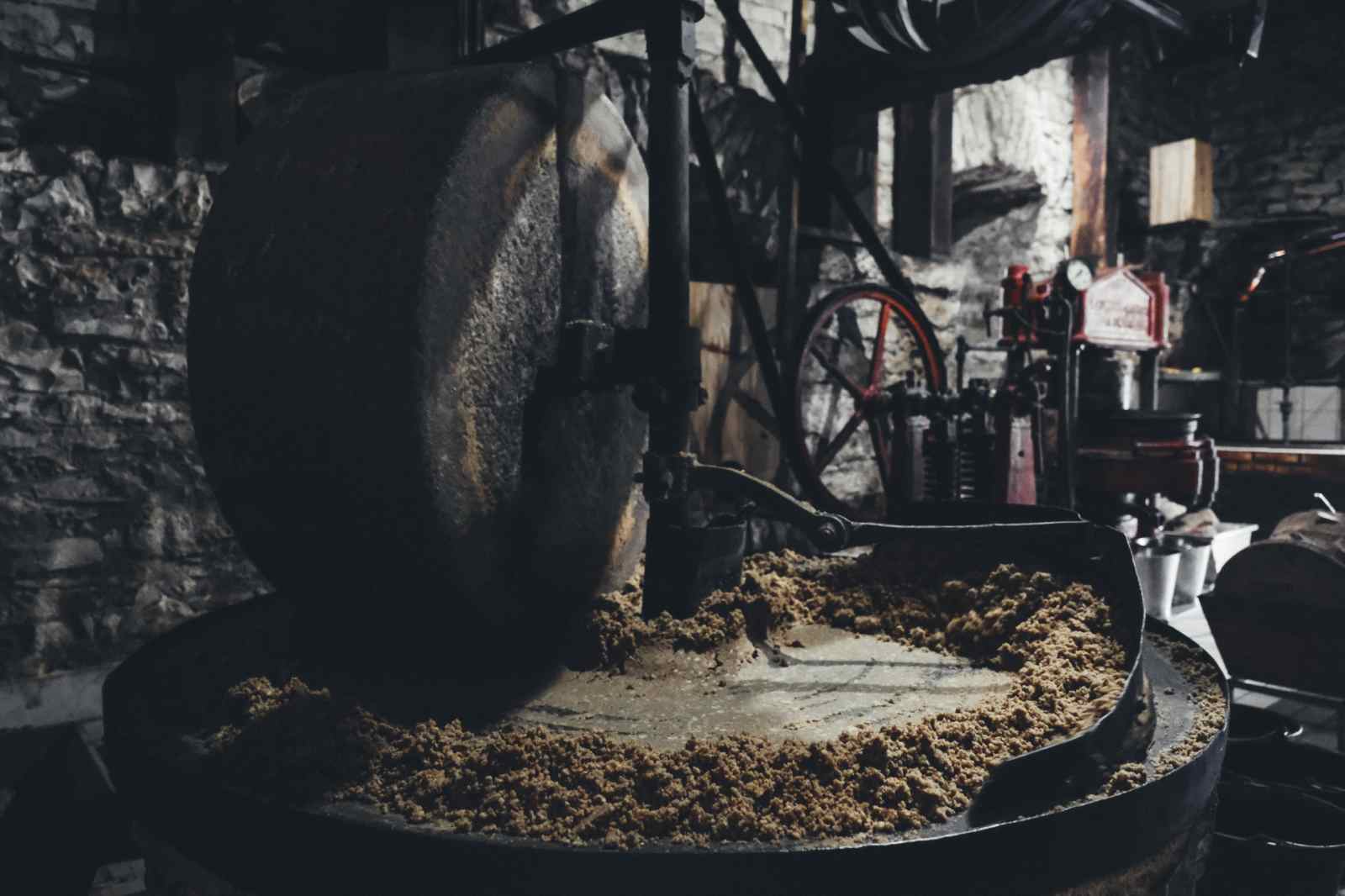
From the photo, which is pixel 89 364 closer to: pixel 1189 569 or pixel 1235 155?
pixel 1189 569

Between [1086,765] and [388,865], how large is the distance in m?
0.93

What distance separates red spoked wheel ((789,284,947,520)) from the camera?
3.80m

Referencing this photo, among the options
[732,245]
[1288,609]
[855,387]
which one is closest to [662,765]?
[732,245]

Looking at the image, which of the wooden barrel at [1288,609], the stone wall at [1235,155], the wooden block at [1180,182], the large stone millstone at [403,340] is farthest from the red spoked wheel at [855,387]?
the stone wall at [1235,155]

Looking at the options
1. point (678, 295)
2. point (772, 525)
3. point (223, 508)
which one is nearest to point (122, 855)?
point (223, 508)

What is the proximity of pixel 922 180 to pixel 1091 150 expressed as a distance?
2.37 metres

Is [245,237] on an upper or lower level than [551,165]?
lower

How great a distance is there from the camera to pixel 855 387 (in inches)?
161

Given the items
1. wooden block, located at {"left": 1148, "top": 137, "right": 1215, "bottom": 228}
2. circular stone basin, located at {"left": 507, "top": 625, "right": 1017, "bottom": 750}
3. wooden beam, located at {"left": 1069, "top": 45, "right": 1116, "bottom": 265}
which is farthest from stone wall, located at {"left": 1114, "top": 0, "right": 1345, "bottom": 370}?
circular stone basin, located at {"left": 507, "top": 625, "right": 1017, "bottom": 750}

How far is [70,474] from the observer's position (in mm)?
2492

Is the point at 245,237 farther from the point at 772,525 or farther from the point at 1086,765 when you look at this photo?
the point at 772,525

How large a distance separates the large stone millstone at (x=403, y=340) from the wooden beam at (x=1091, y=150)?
5633mm

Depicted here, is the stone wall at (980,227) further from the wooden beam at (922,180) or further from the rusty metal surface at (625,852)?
the rusty metal surface at (625,852)

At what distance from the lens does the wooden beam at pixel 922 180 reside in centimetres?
483
